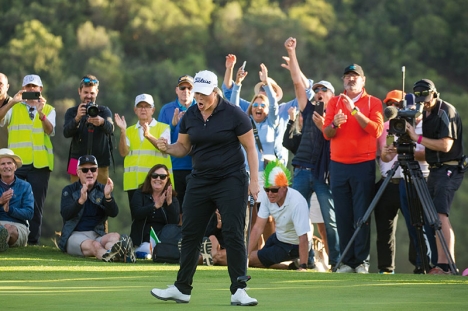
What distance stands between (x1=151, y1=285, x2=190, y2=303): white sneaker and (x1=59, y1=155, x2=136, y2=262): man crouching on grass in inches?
165

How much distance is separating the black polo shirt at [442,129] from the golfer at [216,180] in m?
3.76

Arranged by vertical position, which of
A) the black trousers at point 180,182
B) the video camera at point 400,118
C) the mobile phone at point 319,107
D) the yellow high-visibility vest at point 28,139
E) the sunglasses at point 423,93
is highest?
the sunglasses at point 423,93

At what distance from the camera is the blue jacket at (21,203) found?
48.4 feet

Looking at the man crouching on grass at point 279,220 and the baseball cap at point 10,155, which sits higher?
the baseball cap at point 10,155

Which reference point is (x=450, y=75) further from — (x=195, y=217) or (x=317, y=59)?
(x=195, y=217)

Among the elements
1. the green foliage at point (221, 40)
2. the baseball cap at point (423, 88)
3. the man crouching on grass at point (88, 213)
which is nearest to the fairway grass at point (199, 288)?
the man crouching on grass at point (88, 213)

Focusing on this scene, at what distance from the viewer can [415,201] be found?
43.2ft

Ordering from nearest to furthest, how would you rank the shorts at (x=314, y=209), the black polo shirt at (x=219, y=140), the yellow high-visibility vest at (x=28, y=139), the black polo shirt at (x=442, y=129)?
the black polo shirt at (x=219, y=140) < the black polo shirt at (x=442, y=129) < the yellow high-visibility vest at (x=28, y=139) < the shorts at (x=314, y=209)

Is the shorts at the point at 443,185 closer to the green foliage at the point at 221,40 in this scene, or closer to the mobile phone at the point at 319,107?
the mobile phone at the point at 319,107

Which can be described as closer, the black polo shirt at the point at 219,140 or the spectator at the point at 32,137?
the black polo shirt at the point at 219,140

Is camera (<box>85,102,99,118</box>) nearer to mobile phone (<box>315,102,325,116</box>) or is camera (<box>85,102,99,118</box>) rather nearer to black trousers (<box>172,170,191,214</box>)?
black trousers (<box>172,170,191,214</box>)

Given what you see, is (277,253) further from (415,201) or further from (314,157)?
(415,201)

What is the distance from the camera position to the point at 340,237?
13.7 metres

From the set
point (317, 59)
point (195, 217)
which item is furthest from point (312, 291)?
point (317, 59)
